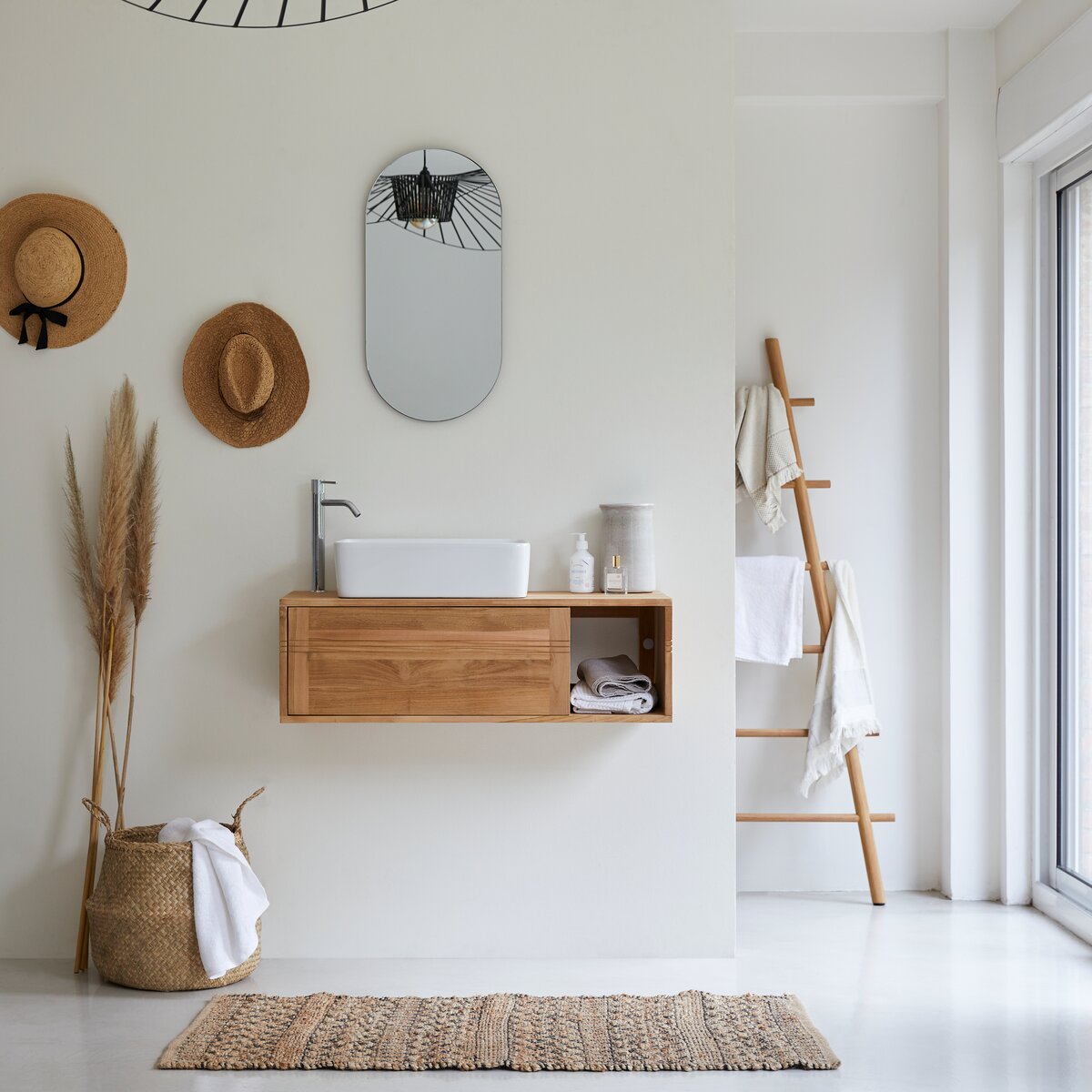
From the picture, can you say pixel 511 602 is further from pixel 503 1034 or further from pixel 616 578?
pixel 503 1034

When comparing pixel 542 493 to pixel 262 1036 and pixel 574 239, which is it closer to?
pixel 574 239

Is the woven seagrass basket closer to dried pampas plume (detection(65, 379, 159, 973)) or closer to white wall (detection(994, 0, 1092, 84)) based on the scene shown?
dried pampas plume (detection(65, 379, 159, 973))

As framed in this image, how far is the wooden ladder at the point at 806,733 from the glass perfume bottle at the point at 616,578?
0.79 metres

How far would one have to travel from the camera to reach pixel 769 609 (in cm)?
329

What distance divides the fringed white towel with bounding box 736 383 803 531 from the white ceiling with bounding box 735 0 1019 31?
3.59ft

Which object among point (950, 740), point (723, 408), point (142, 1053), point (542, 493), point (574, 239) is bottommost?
point (142, 1053)

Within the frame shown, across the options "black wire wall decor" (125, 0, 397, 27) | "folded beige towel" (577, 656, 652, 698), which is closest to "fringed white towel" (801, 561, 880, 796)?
"folded beige towel" (577, 656, 652, 698)

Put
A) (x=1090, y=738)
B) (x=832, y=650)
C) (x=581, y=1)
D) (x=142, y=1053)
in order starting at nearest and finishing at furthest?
(x=142, y=1053), (x=581, y=1), (x=1090, y=738), (x=832, y=650)

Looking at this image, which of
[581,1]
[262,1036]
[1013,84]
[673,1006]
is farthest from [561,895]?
[1013,84]

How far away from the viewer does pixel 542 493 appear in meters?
2.90

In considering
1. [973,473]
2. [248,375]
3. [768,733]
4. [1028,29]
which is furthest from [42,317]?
[1028,29]

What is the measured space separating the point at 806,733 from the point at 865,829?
34 cm

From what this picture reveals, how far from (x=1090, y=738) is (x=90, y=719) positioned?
2.74 m

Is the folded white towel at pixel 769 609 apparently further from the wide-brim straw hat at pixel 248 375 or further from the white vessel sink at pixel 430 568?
the wide-brim straw hat at pixel 248 375
